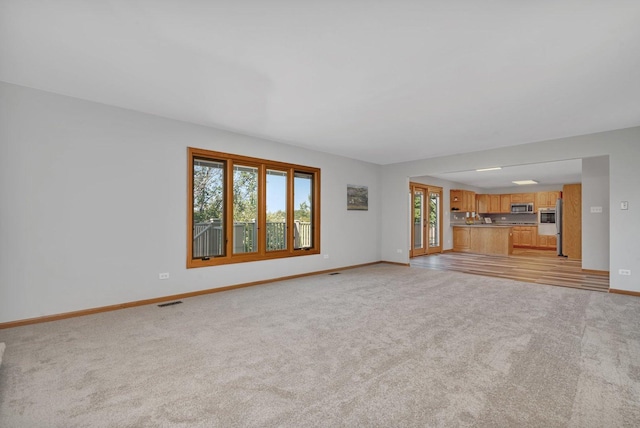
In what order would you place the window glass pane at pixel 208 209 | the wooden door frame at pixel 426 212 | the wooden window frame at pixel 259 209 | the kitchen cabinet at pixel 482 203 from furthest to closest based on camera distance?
the kitchen cabinet at pixel 482 203, the wooden door frame at pixel 426 212, the window glass pane at pixel 208 209, the wooden window frame at pixel 259 209

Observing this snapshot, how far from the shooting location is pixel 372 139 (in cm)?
538

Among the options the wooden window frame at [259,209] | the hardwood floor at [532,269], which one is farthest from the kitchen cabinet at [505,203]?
the wooden window frame at [259,209]

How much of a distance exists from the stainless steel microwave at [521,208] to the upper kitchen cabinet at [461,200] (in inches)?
70.4

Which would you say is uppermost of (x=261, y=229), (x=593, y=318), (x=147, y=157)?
(x=147, y=157)

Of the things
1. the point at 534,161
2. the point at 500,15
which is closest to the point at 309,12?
the point at 500,15

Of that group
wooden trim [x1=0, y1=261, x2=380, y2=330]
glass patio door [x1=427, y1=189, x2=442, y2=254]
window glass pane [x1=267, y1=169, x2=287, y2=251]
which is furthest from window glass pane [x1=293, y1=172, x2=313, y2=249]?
glass patio door [x1=427, y1=189, x2=442, y2=254]

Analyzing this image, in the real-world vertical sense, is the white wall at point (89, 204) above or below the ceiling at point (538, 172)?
below

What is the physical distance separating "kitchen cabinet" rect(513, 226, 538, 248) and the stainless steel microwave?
25.2 inches

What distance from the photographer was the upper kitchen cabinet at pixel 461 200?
1095 cm

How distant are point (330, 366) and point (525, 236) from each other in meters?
12.2

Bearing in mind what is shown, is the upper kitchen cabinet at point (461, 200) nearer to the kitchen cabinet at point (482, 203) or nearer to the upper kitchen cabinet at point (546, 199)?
the kitchen cabinet at point (482, 203)

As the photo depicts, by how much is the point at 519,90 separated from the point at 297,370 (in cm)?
371

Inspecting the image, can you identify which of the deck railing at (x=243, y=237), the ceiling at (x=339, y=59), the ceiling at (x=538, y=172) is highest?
the ceiling at (x=339, y=59)

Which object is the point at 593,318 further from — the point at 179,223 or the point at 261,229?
the point at 179,223
